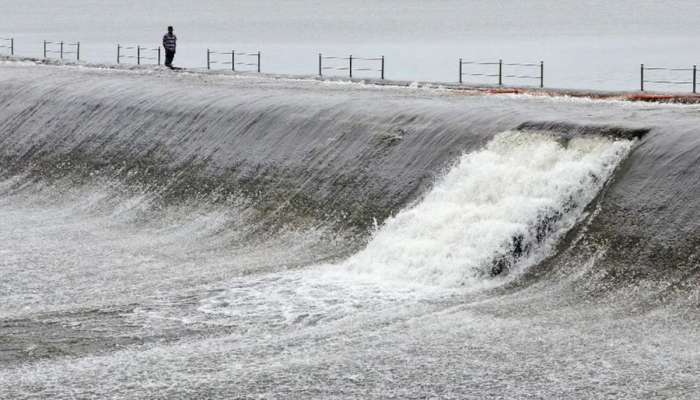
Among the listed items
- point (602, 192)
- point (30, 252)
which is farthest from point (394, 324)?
point (30, 252)

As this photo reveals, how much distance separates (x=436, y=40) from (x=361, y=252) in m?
106

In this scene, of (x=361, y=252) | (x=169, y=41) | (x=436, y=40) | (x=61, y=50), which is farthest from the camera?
(x=436, y=40)

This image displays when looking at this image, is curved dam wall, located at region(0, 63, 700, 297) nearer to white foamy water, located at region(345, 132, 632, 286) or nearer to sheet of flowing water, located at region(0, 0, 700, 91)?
white foamy water, located at region(345, 132, 632, 286)

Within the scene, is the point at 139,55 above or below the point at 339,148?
above

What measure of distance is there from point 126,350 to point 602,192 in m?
8.90

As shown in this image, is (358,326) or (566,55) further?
(566,55)

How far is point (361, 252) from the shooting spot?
2280 cm

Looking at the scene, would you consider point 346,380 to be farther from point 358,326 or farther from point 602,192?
point 602,192

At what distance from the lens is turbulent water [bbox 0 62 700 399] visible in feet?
52.2

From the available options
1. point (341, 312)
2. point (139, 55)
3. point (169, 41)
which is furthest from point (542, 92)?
point (139, 55)

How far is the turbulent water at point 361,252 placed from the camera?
52.2 feet

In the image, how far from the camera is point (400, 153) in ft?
85.5

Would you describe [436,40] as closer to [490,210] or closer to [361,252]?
[361,252]

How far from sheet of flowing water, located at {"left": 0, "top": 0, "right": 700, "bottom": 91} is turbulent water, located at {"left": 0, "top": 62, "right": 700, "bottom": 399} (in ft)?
119
